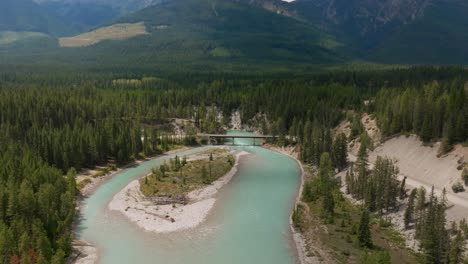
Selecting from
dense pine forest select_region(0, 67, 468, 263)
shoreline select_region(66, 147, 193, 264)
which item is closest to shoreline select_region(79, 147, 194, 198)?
shoreline select_region(66, 147, 193, 264)

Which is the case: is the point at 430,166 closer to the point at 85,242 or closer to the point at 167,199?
the point at 167,199

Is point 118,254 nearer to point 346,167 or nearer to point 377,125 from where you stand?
point 346,167

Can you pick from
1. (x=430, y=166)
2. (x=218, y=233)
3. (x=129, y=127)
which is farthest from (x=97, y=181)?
(x=430, y=166)

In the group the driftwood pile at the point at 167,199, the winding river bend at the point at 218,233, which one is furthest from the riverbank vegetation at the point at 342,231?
the driftwood pile at the point at 167,199

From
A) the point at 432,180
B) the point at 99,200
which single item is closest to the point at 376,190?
the point at 432,180

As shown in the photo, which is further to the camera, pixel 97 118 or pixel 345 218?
pixel 97 118

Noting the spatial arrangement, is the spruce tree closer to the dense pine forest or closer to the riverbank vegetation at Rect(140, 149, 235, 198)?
the dense pine forest
